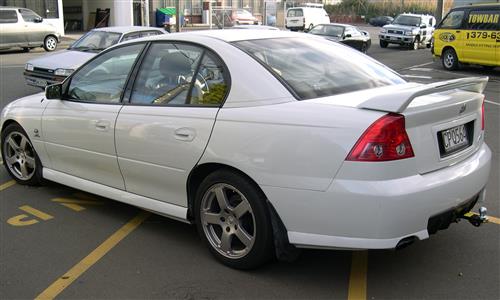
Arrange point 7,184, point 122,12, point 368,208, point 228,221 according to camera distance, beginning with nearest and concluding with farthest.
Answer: point 368,208 → point 228,221 → point 7,184 → point 122,12

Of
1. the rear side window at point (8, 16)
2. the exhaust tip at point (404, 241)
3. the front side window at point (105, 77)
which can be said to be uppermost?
the rear side window at point (8, 16)

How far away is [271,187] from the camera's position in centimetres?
337

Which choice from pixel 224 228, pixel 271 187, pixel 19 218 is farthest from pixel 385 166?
pixel 19 218

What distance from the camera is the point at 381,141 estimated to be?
10.1 feet

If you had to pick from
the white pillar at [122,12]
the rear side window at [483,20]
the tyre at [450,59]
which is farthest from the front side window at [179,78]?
the white pillar at [122,12]

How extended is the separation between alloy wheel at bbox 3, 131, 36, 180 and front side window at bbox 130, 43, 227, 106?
5.88 feet

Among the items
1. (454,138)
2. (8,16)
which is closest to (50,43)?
(8,16)

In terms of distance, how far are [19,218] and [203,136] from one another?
218 cm

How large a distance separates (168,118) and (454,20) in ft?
50.7

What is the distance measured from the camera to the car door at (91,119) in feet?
14.7

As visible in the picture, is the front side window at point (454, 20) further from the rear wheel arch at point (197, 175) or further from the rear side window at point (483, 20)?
the rear wheel arch at point (197, 175)

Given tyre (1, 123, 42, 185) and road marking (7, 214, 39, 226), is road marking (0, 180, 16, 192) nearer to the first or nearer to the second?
tyre (1, 123, 42, 185)

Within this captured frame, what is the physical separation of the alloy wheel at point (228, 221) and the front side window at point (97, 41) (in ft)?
27.6

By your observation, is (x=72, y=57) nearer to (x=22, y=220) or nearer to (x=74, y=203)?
(x=74, y=203)
